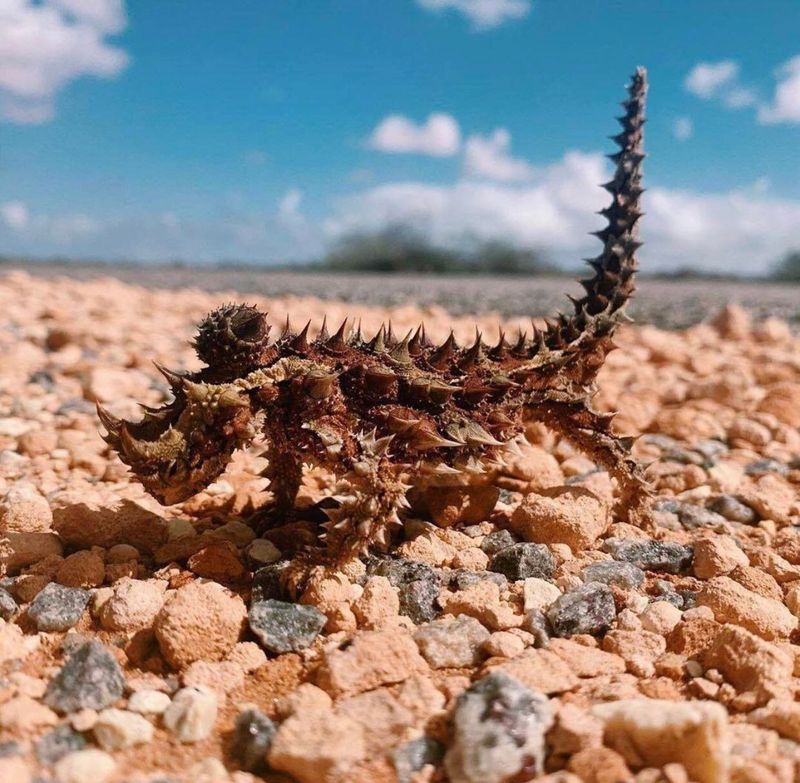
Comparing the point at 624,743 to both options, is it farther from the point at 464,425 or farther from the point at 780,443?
the point at 780,443

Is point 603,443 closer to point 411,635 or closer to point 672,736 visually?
point 411,635

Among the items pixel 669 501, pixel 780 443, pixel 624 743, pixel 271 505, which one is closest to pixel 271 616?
pixel 271 505

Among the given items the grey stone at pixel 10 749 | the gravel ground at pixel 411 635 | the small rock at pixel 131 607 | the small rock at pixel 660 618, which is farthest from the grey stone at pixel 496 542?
the grey stone at pixel 10 749

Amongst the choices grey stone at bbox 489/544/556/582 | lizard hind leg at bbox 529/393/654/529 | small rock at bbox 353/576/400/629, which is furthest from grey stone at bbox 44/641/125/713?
lizard hind leg at bbox 529/393/654/529

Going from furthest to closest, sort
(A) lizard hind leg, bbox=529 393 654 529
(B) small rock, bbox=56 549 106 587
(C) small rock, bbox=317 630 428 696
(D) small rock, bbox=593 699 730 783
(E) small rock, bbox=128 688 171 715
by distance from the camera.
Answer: (A) lizard hind leg, bbox=529 393 654 529, (B) small rock, bbox=56 549 106 587, (C) small rock, bbox=317 630 428 696, (E) small rock, bbox=128 688 171 715, (D) small rock, bbox=593 699 730 783

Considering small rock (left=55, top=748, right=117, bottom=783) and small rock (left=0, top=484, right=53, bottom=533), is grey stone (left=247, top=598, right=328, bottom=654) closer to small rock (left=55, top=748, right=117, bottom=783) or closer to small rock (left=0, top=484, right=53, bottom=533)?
small rock (left=55, top=748, right=117, bottom=783)

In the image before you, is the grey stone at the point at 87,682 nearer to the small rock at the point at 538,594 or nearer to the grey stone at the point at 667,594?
the small rock at the point at 538,594
